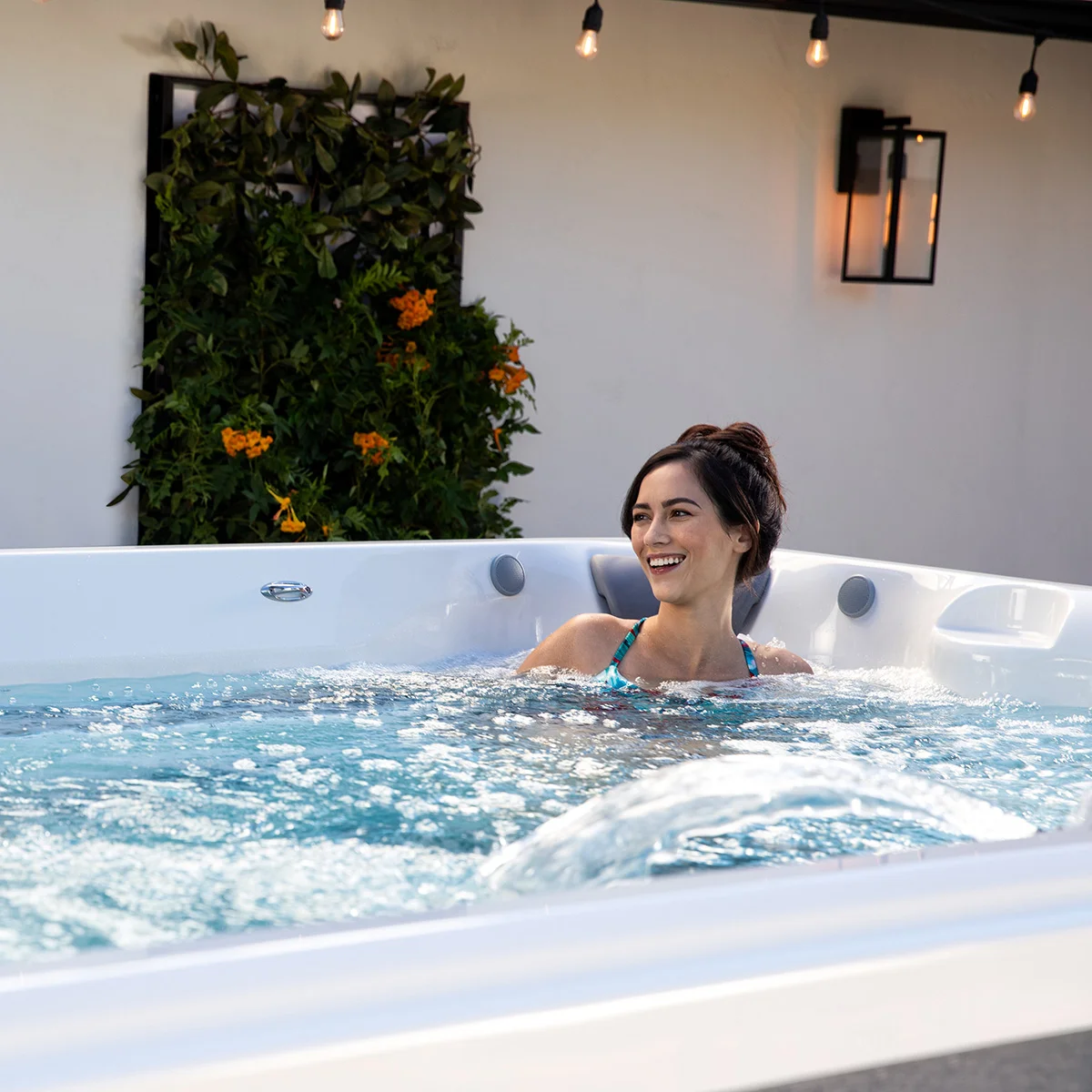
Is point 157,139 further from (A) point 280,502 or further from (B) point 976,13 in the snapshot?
(B) point 976,13

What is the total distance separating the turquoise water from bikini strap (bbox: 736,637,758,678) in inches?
1.5

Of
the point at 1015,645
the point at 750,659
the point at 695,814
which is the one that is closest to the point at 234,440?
the point at 750,659

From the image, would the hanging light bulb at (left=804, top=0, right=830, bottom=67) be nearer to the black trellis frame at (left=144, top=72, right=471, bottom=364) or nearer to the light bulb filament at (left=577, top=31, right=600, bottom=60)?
the light bulb filament at (left=577, top=31, right=600, bottom=60)

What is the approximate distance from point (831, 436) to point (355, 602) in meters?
2.32

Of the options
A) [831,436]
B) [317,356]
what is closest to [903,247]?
[831,436]

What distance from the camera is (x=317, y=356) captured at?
3857 mm

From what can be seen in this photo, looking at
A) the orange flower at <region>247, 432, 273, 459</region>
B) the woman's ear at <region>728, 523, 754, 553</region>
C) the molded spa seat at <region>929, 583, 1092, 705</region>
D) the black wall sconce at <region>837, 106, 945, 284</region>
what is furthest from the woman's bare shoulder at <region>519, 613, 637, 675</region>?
the black wall sconce at <region>837, 106, 945, 284</region>

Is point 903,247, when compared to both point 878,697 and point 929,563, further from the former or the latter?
point 878,697

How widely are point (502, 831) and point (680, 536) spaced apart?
0.93 meters

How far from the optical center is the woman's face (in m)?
2.31

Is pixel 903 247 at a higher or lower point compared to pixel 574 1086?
higher

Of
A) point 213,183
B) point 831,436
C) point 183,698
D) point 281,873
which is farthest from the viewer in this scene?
point 831,436

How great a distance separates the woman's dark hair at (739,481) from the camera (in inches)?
91.2

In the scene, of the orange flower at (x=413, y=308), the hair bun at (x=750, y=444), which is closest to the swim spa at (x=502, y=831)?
the hair bun at (x=750, y=444)
